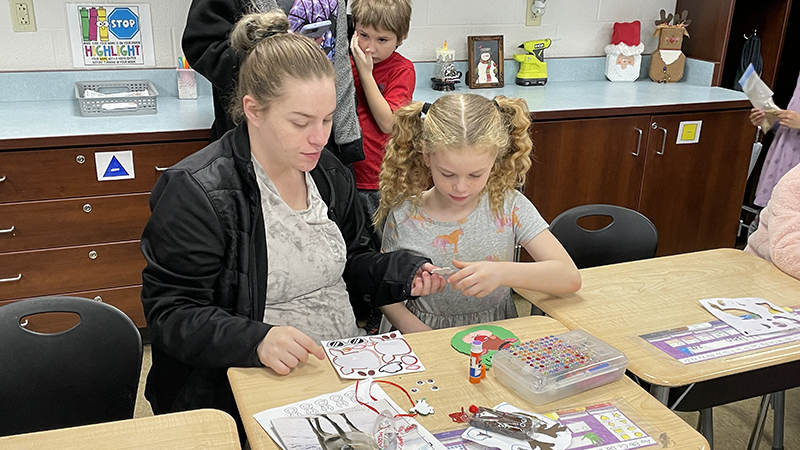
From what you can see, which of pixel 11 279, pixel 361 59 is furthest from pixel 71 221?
pixel 361 59

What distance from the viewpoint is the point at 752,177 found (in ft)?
12.6

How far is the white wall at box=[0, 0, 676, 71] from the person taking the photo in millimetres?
2850

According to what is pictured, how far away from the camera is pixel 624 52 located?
3.64 meters

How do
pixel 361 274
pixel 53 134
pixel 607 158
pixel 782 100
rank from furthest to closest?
pixel 782 100, pixel 607 158, pixel 53 134, pixel 361 274

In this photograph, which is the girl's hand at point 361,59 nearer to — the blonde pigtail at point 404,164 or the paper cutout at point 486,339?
the blonde pigtail at point 404,164

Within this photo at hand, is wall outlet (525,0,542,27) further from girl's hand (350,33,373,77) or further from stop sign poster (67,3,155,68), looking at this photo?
stop sign poster (67,3,155,68)

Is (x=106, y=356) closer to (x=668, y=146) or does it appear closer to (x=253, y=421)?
(x=253, y=421)

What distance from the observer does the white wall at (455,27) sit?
285 cm

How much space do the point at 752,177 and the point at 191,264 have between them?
3.36 meters

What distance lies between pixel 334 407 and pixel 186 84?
212 cm

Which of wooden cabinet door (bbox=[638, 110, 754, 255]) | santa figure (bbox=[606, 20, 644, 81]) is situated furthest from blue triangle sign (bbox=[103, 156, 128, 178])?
santa figure (bbox=[606, 20, 644, 81])

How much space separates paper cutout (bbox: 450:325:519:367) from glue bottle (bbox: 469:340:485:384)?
0.18 ft

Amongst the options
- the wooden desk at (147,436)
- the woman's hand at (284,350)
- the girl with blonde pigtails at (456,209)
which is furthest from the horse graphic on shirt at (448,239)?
the wooden desk at (147,436)

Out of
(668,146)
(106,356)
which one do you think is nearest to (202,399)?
(106,356)
